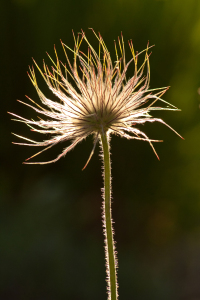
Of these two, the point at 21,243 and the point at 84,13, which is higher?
the point at 84,13

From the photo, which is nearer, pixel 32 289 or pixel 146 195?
pixel 32 289

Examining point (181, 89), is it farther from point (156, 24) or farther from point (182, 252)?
point (182, 252)

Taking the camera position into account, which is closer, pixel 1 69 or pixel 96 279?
pixel 96 279

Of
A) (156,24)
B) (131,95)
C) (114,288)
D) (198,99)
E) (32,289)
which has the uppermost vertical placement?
(156,24)

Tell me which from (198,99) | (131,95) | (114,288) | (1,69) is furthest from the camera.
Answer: (1,69)

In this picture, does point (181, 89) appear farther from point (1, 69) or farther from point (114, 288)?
point (114, 288)

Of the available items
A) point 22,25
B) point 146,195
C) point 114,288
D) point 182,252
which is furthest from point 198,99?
point 114,288

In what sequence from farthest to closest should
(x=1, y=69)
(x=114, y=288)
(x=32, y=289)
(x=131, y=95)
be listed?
1. (x=1, y=69)
2. (x=32, y=289)
3. (x=131, y=95)
4. (x=114, y=288)

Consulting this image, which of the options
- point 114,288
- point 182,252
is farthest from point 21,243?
point 114,288

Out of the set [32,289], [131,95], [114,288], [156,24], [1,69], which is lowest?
[32,289]
